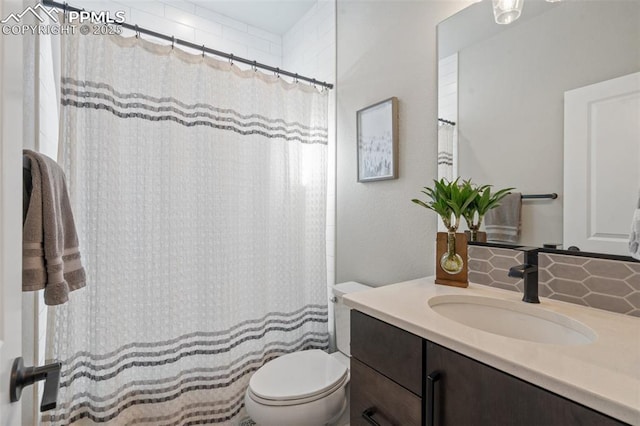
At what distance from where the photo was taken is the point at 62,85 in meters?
1.20

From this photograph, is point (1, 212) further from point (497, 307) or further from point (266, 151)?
point (266, 151)

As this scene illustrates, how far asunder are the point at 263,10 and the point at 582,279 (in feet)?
7.90

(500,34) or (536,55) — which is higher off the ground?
(500,34)

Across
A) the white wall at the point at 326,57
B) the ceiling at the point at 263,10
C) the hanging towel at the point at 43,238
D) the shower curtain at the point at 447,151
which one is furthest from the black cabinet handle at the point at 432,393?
the ceiling at the point at 263,10

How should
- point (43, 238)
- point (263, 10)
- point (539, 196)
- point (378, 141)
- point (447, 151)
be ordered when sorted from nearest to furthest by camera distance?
point (43, 238)
point (539, 196)
point (447, 151)
point (378, 141)
point (263, 10)

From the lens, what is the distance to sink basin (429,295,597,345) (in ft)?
2.63

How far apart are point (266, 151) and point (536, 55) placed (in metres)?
1.28

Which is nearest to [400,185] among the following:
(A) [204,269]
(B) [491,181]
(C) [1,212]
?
(B) [491,181]

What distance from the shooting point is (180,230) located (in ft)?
4.85

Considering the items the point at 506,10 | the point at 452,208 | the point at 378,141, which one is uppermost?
the point at 506,10

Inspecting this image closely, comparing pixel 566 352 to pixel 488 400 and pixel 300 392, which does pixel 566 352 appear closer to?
pixel 488 400

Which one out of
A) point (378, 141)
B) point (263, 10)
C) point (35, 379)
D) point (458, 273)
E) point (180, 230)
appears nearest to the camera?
point (35, 379)

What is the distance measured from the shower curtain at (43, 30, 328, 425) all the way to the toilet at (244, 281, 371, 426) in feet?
1.16

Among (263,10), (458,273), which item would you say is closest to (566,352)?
(458,273)
